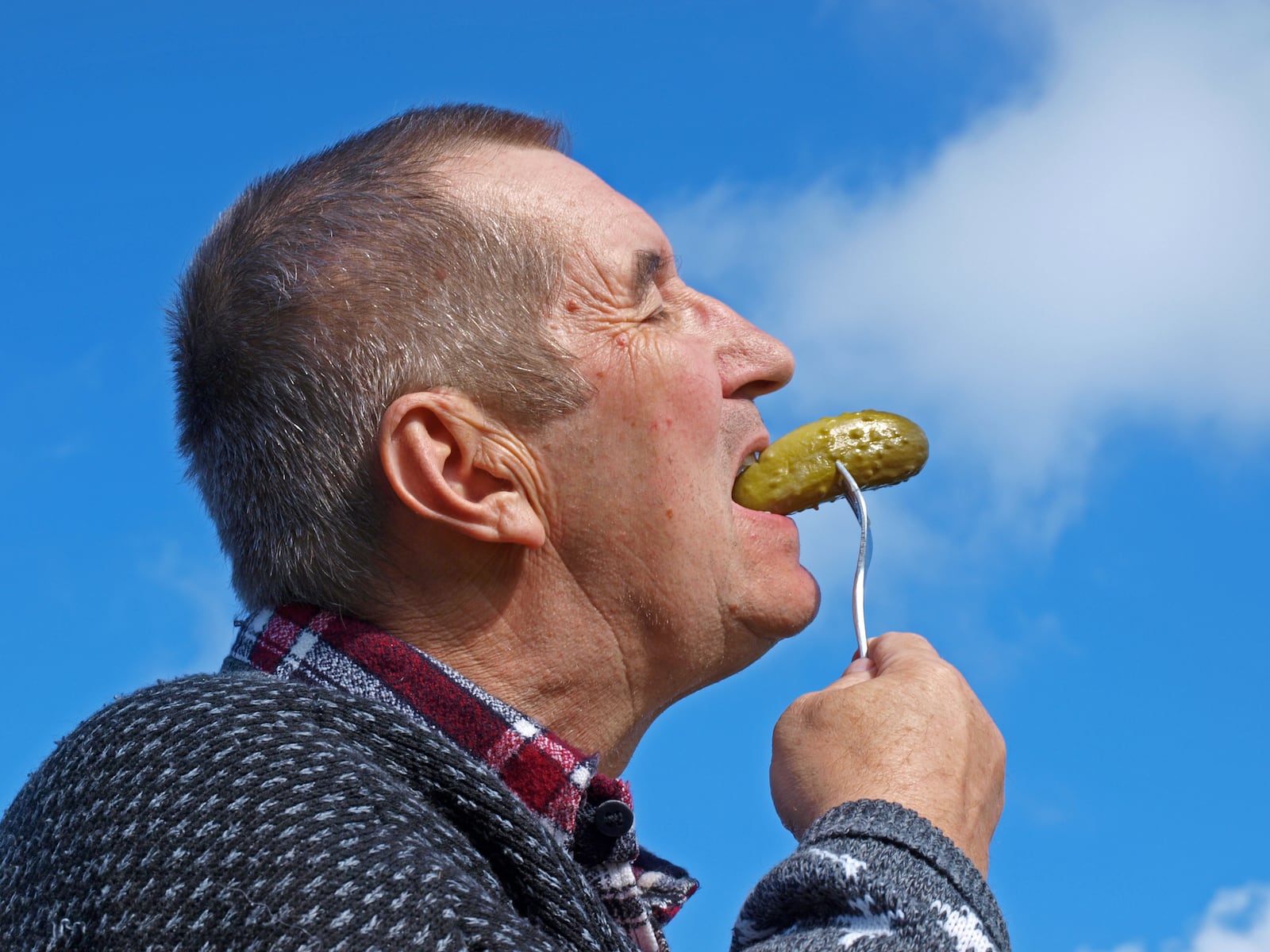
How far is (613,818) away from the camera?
117 inches

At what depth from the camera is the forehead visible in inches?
141

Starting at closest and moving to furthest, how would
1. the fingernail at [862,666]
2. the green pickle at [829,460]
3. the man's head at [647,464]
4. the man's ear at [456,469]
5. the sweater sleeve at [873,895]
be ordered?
1. the sweater sleeve at [873,895]
2. the man's ear at [456,469]
3. the man's head at [647,464]
4. the fingernail at [862,666]
5. the green pickle at [829,460]

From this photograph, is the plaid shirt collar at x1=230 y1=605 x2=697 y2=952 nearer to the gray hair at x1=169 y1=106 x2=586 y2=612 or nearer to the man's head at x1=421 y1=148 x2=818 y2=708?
the gray hair at x1=169 y1=106 x2=586 y2=612

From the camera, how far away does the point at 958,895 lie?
2561mm

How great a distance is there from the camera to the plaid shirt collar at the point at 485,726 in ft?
9.50

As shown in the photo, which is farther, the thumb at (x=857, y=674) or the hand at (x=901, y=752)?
the thumb at (x=857, y=674)

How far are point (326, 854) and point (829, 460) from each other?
2.14 metres

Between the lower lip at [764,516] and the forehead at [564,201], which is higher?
the forehead at [564,201]

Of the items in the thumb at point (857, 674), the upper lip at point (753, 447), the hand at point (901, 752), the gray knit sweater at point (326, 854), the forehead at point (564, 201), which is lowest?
the gray knit sweater at point (326, 854)

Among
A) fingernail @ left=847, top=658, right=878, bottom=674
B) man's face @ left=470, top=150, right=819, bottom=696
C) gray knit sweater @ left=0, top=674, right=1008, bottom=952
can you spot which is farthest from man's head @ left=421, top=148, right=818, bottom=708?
gray knit sweater @ left=0, top=674, right=1008, bottom=952

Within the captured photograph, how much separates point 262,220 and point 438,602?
46.4 inches

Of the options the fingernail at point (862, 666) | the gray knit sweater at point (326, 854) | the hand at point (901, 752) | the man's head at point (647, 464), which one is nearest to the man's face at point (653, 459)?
the man's head at point (647, 464)

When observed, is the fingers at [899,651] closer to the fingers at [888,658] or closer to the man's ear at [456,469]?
the fingers at [888,658]

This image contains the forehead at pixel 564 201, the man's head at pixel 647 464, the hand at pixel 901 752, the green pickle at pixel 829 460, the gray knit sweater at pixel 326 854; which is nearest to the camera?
the gray knit sweater at pixel 326 854
